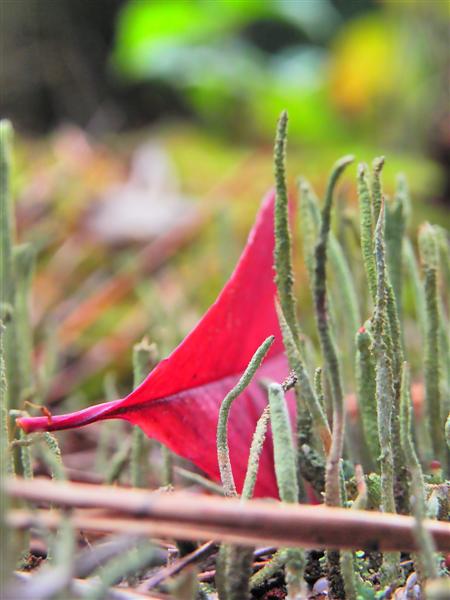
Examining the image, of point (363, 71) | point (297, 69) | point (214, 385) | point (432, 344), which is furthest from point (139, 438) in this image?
point (297, 69)

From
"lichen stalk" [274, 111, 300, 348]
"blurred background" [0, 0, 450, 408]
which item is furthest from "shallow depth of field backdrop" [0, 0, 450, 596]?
"lichen stalk" [274, 111, 300, 348]

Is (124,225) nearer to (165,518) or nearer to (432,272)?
(432,272)

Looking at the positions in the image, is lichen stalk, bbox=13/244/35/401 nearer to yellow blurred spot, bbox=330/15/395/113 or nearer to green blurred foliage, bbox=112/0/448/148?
green blurred foliage, bbox=112/0/448/148

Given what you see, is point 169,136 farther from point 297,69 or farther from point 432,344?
point 432,344

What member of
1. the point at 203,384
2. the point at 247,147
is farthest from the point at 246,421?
the point at 247,147

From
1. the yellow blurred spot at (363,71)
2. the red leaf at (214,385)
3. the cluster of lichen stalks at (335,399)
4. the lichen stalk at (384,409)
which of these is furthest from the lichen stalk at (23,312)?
the yellow blurred spot at (363,71)

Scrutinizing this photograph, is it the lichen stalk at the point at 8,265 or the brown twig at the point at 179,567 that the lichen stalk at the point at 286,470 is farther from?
the lichen stalk at the point at 8,265

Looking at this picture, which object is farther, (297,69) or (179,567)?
(297,69)
